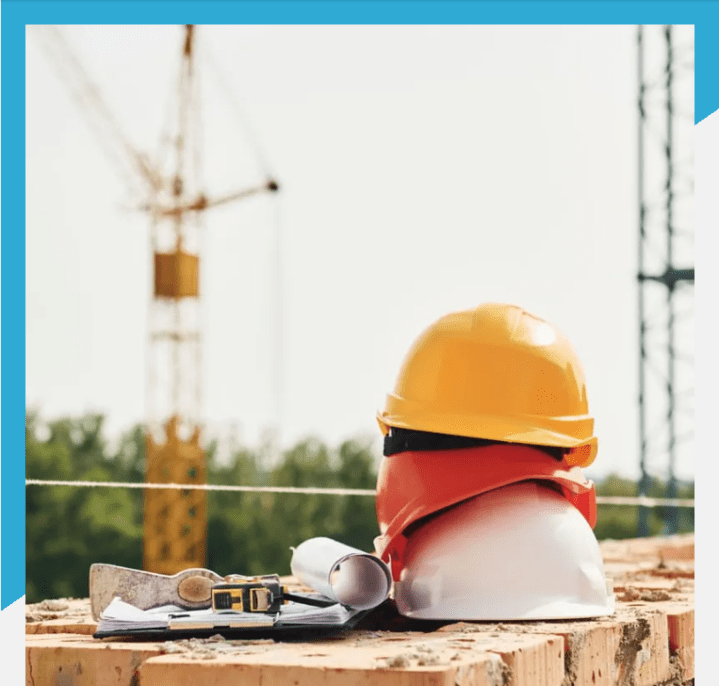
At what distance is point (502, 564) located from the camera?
4.71 m

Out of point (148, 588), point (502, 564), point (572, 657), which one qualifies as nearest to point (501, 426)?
point (502, 564)

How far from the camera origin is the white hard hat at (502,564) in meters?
4.70

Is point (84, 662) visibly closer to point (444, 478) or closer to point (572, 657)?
point (444, 478)

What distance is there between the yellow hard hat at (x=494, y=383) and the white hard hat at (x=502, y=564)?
25 cm

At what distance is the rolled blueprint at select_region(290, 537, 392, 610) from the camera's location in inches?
177

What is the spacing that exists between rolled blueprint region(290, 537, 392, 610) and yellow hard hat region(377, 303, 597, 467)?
590mm

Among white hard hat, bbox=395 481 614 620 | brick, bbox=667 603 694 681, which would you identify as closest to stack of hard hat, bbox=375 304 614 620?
white hard hat, bbox=395 481 614 620

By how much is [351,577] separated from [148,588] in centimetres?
77

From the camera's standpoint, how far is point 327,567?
4570 mm

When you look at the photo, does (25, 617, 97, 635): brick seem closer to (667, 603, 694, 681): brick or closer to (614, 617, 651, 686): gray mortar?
(614, 617, 651, 686): gray mortar

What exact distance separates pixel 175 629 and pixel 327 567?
61cm

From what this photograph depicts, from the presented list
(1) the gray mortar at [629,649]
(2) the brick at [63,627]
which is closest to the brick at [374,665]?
(1) the gray mortar at [629,649]

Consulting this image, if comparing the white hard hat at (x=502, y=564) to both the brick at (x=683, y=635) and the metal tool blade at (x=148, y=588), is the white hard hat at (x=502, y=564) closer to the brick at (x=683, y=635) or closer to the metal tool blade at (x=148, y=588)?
the brick at (x=683, y=635)

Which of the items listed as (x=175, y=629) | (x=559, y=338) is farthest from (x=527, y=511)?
(x=175, y=629)
